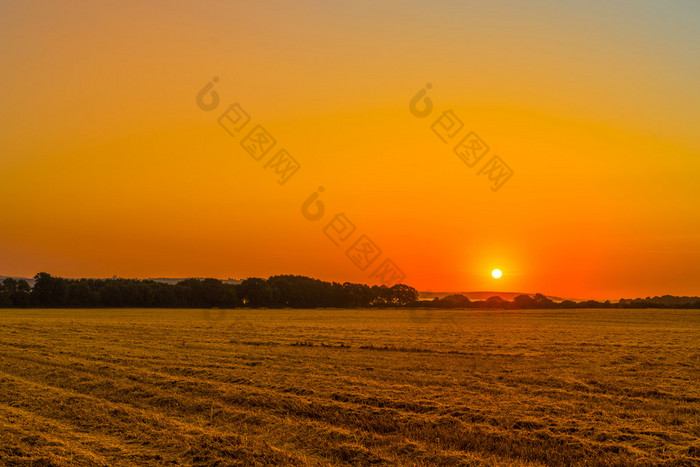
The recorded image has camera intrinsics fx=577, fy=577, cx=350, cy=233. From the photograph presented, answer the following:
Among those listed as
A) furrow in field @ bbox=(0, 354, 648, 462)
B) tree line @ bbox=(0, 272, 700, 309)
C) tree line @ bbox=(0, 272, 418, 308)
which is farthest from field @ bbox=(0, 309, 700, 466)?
tree line @ bbox=(0, 272, 418, 308)

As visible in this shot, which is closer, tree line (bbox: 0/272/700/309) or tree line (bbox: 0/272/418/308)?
tree line (bbox: 0/272/700/309)

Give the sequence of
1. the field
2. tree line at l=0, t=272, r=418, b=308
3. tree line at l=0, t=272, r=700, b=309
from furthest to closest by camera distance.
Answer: tree line at l=0, t=272, r=418, b=308, tree line at l=0, t=272, r=700, b=309, the field

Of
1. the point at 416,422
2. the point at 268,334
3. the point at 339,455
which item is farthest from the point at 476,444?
the point at 268,334

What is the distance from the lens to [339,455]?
8547 millimetres

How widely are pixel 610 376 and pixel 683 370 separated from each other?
3.06 meters

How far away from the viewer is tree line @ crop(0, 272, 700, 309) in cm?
7856

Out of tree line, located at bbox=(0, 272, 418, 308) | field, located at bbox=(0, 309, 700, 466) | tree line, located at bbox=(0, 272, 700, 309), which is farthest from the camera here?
tree line, located at bbox=(0, 272, 418, 308)

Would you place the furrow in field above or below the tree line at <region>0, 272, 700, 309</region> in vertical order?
below

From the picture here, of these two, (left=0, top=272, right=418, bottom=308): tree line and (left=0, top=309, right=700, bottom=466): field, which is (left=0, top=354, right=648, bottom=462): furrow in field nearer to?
(left=0, top=309, right=700, bottom=466): field

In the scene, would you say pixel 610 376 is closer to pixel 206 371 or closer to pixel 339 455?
pixel 339 455

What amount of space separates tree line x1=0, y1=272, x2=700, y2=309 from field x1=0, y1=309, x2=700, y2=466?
196ft

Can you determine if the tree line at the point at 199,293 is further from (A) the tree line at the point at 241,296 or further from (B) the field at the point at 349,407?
(B) the field at the point at 349,407

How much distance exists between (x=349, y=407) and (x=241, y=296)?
79500 millimetres

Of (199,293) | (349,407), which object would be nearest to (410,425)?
(349,407)
